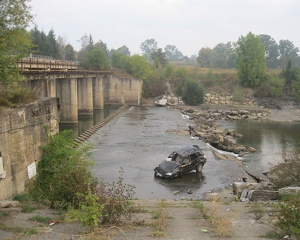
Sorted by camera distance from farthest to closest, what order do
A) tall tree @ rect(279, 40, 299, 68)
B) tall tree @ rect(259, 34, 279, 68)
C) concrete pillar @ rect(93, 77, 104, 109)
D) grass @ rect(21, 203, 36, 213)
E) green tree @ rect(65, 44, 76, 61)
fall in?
1. tall tree @ rect(279, 40, 299, 68)
2. tall tree @ rect(259, 34, 279, 68)
3. green tree @ rect(65, 44, 76, 61)
4. concrete pillar @ rect(93, 77, 104, 109)
5. grass @ rect(21, 203, 36, 213)

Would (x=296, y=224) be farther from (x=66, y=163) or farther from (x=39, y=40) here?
(x=39, y=40)

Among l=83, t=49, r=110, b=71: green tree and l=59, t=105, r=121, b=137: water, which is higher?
l=83, t=49, r=110, b=71: green tree

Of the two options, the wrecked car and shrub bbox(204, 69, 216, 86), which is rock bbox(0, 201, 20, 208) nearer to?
the wrecked car

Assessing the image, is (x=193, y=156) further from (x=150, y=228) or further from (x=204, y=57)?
(x=204, y=57)

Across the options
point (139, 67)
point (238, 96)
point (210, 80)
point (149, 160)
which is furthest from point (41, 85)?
point (210, 80)

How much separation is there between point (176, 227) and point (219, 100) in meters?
57.2

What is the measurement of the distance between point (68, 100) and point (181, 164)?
24204mm

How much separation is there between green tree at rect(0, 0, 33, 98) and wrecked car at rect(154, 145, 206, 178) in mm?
9403

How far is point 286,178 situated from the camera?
54.0 ft

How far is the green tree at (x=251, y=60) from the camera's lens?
6725cm

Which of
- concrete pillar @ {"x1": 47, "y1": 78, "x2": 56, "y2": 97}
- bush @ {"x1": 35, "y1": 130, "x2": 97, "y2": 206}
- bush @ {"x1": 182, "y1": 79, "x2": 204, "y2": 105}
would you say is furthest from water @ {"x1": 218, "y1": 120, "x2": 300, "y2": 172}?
concrete pillar @ {"x1": 47, "y1": 78, "x2": 56, "y2": 97}

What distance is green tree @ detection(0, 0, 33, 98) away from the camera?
12.8 m

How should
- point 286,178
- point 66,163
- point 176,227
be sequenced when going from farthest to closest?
1. point 286,178
2. point 66,163
3. point 176,227

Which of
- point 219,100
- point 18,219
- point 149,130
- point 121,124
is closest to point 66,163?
point 18,219
